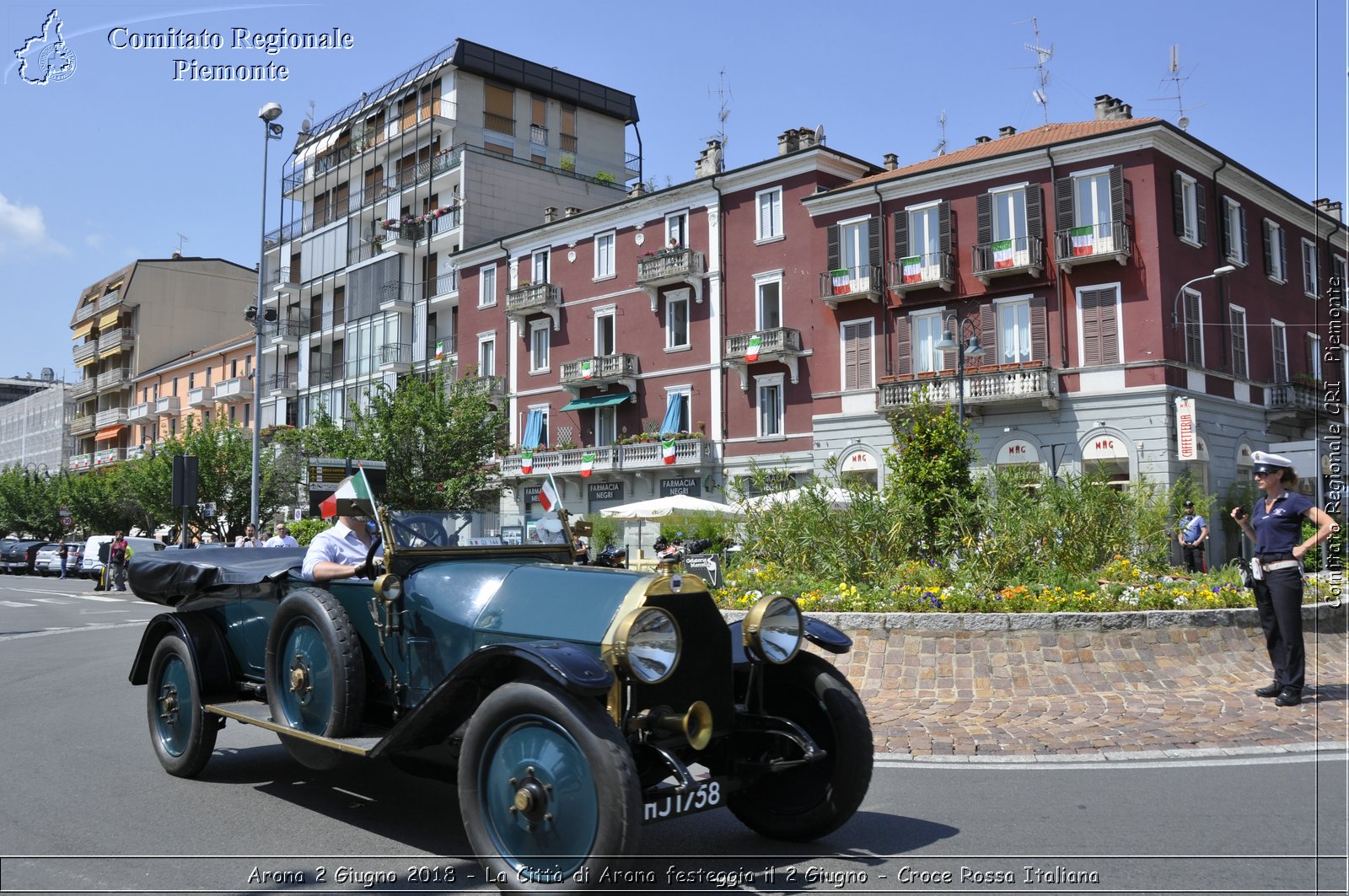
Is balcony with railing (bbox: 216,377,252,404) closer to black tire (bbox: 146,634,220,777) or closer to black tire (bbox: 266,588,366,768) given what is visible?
black tire (bbox: 146,634,220,777)

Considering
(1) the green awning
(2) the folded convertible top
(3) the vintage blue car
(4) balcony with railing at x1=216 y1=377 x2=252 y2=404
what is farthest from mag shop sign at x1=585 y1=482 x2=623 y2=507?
(3) the vintage blue car

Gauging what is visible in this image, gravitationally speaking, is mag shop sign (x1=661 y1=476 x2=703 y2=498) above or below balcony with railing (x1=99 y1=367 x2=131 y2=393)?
below

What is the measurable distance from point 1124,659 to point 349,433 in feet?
112

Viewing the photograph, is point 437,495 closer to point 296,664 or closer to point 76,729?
point 76,729

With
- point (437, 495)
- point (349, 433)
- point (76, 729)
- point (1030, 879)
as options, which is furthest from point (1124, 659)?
point (349, 433)

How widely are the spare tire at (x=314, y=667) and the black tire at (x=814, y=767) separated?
2039mm

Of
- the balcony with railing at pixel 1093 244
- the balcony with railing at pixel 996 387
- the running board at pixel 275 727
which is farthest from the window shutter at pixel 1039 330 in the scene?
the running board at pixel 275 727

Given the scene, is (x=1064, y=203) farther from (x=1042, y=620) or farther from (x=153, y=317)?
(x=153, y=317)

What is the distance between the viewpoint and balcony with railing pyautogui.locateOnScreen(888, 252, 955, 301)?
32.3 meters

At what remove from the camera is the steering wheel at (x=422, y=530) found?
5.85m

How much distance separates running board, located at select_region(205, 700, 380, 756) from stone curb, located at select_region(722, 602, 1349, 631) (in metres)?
4.30

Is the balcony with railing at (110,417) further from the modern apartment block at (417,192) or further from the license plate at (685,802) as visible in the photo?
the license plate at (685,802)

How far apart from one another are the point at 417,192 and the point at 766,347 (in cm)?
2163

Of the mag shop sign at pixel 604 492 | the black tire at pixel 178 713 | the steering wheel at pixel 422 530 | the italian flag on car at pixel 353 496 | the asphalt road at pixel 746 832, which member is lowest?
the asphalt road at pixel 746 832
